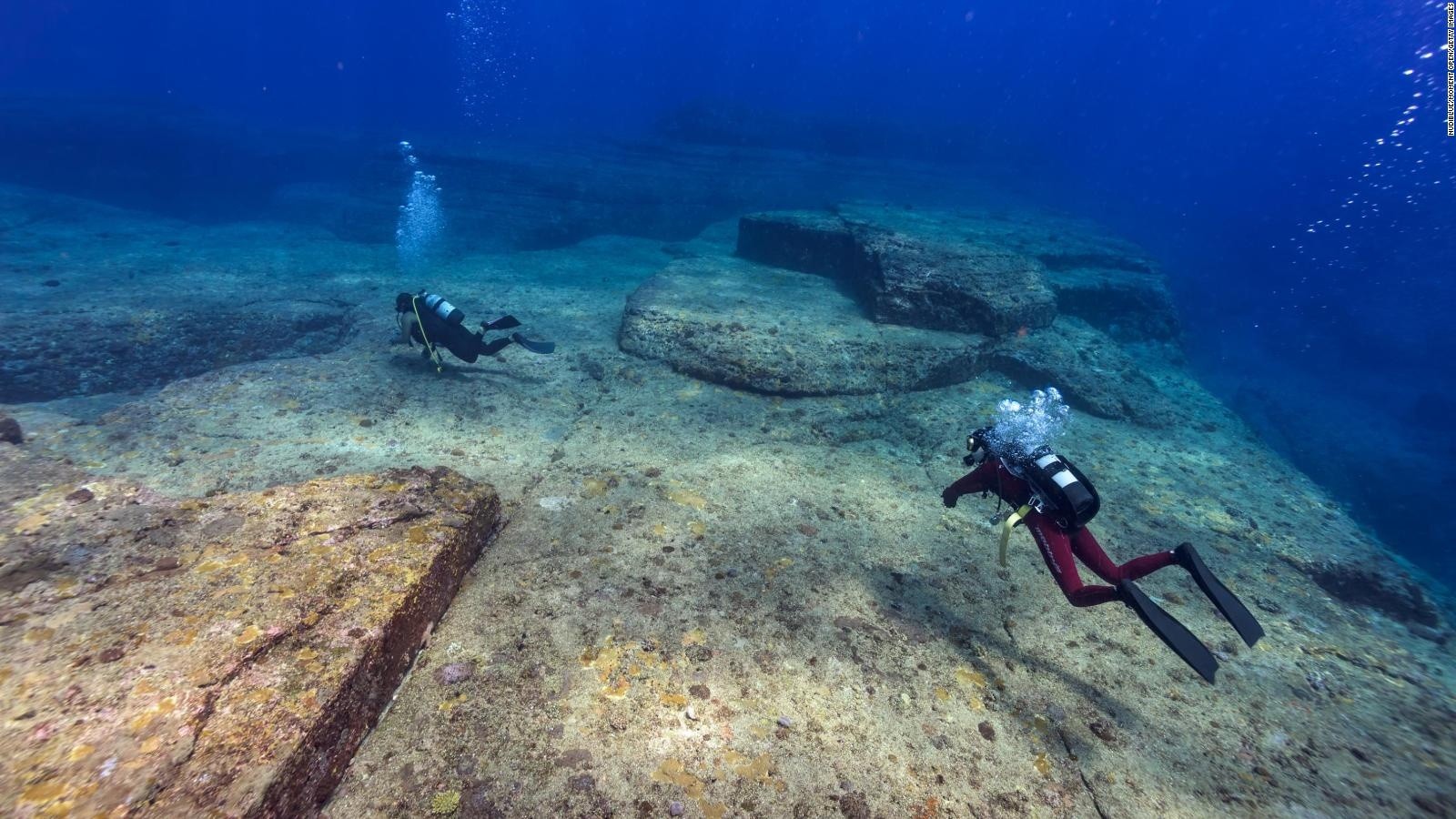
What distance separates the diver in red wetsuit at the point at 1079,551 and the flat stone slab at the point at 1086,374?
417 cm

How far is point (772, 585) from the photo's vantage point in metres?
3.40

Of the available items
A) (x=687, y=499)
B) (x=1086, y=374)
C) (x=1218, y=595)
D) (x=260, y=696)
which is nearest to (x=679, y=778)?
(x=260, y=696)

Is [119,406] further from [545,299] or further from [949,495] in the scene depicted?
[949,495]

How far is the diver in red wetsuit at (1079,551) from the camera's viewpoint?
2965 mm

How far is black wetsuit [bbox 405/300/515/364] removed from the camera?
5.85 meters

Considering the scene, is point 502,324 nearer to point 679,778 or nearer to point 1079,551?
point 679,778

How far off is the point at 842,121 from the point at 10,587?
32.4 meters

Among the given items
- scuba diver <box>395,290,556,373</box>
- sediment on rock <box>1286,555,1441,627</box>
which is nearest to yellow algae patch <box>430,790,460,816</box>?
scuba diver <box>395,290,556,373</box>

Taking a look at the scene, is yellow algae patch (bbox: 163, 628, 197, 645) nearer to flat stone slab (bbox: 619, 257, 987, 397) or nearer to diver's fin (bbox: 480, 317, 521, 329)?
diver's fin (bbox: 480, 317, 521, 329)

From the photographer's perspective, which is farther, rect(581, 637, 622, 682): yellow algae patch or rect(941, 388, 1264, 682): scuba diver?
rect(941, 388, 1264, 682): scuba diver

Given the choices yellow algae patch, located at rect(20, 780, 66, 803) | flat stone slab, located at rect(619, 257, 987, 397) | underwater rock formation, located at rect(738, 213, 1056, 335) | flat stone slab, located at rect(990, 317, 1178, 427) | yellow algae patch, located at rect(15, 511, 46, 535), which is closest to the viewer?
yellow algae patch, located at rect(20, 780, 66, 803)

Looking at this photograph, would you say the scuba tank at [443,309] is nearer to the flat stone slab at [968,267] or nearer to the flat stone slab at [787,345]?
the flat stone slab at [787,345]

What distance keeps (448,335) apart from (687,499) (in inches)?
137

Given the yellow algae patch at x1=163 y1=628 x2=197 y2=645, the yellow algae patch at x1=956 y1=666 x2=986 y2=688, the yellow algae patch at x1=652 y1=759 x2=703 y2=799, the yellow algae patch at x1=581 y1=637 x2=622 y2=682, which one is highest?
the yellow algae patch at x1=163 y1=628 x2=197 y2=645
